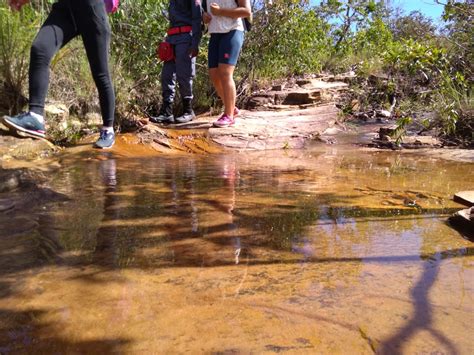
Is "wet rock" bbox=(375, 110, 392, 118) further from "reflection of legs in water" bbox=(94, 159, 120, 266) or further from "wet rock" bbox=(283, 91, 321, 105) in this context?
"reflection of legs in water" bbox=(94, 159, 120, 266)

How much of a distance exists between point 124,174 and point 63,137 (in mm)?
1314

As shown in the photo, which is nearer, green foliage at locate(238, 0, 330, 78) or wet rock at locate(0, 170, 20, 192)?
wet rock at locate(0, 170, 20, 192)

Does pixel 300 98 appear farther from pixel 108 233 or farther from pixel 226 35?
pixel 108 233

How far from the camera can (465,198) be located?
244cm

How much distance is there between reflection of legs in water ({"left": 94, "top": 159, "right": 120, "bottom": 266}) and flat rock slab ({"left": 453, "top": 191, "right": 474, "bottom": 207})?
5.72 feet

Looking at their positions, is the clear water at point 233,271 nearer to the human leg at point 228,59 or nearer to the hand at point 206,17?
the human leg at point 228,59

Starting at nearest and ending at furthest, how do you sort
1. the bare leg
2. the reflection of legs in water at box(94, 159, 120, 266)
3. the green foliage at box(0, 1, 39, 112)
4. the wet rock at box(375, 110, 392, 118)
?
1. the reflection of legs in water at box(94, 159, 120, 266)
2. the green foliage at box(0, 1, 39, 112)
3. the bare leg
4. the wet rock at box(375, 110, 392, 118)

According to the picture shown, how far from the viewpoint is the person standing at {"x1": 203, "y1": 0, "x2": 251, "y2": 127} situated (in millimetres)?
4418

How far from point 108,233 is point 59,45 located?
174cm

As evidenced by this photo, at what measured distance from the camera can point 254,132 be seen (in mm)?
5121

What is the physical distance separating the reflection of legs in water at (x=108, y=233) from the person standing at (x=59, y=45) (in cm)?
65

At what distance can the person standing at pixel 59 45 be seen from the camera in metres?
2.96

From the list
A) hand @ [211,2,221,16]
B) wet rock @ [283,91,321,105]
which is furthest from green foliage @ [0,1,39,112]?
wet rock @ [283,91,321,105]

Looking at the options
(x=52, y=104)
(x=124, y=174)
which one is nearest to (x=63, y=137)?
(x=52, y=104)
